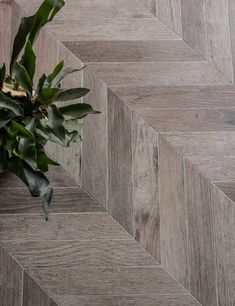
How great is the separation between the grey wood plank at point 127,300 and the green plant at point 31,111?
0.90 feet

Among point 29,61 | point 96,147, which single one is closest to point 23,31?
point 29,61

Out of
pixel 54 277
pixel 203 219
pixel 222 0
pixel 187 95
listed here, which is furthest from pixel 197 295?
pixel 222 0

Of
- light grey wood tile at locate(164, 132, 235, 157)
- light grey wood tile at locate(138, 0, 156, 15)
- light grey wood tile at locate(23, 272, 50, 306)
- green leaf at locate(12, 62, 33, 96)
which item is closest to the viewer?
green leaf at locate(12, 62, 33, 96)

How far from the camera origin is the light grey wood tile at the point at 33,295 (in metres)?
1.08

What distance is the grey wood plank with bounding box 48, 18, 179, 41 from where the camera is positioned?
126 cm

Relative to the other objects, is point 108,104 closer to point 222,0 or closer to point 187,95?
point 187,95

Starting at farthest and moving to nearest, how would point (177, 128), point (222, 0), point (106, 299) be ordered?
point (222, 0) → point (177, 128) → point (106, 299)

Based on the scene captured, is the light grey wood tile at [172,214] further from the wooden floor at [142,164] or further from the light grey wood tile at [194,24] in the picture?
the light grey wood tile at [194,24]

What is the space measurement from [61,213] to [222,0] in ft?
2.52

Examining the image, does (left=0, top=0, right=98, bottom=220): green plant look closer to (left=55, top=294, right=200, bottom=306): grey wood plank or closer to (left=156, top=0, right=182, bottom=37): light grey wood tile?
(left=55, top=294, right=200, bottom=306): grey wood plank

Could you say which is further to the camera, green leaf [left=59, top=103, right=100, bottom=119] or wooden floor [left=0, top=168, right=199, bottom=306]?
wooden floor [left=0, top=168, right=199, bottom=306]

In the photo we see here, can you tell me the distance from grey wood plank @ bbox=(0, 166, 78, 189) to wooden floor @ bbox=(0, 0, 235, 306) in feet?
0.06

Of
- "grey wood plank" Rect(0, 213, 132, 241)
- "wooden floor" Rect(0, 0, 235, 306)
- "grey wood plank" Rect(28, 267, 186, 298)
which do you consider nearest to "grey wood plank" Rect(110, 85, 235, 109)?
"wooden floor" Rect(0, 0, 235, 306)

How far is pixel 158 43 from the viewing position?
1271 millimetres
